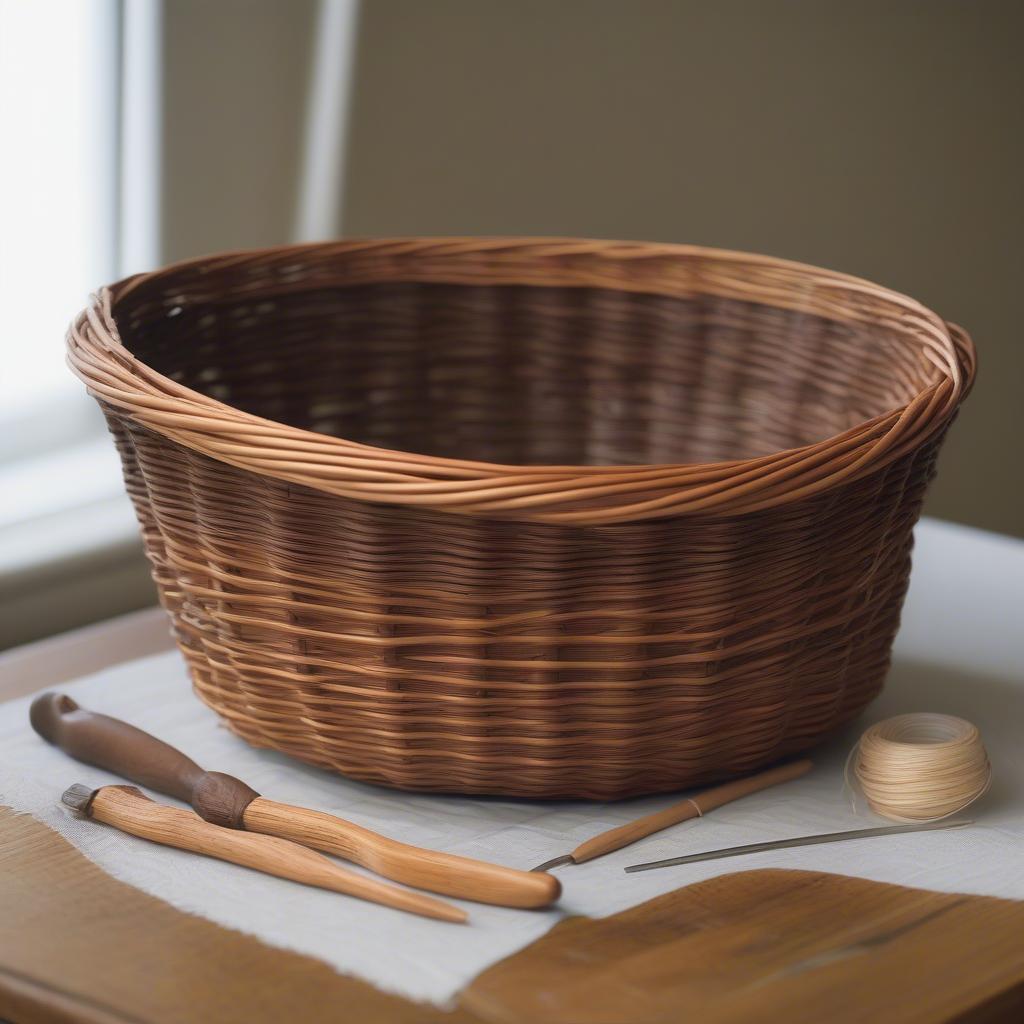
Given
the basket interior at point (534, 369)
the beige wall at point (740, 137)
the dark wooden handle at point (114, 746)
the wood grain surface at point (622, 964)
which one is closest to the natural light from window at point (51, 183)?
the beige wall at point (740, 137)

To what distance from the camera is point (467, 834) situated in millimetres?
689

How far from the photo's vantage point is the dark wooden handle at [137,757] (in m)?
0.69

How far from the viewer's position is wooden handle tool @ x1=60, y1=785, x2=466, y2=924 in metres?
0.62

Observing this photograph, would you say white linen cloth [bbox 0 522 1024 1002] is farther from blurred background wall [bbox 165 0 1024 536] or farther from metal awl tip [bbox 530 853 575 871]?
blurred background wall [bbox 165 0 1024 536]

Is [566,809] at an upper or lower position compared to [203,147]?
lower

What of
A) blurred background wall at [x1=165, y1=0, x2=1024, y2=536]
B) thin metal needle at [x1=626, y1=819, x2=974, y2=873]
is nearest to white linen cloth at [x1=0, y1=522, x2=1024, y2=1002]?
thin metal needle at [x1=626, y1=819, x2=974, y2=873]

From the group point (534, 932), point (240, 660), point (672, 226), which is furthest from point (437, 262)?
point (672, 226)

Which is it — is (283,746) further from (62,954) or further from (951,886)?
(951,886)

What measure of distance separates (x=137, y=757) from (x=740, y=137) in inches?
45.5

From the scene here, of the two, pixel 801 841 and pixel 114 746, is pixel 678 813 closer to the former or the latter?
pixel 801 841

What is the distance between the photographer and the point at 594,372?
1.05m

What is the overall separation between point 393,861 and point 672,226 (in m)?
1.13

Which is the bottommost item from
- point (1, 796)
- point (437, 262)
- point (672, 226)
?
point (1, 796)

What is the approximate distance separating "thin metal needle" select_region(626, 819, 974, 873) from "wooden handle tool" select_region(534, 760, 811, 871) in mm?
19
